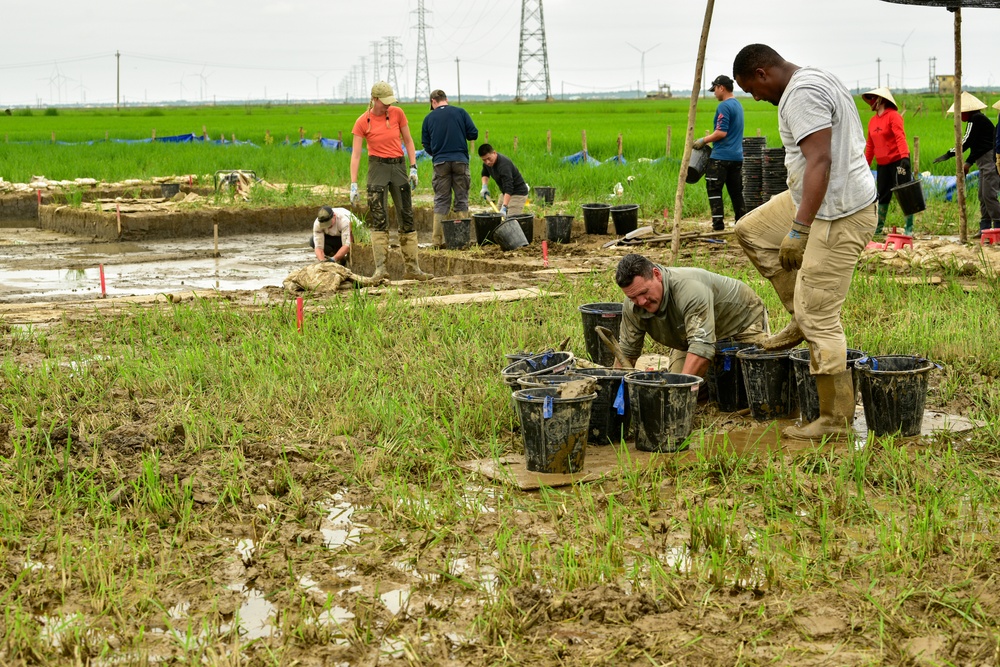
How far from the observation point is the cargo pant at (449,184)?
11.3m

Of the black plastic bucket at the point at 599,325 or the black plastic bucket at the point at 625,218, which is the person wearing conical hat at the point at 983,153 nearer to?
the black plastic bucket at the point at 625,218

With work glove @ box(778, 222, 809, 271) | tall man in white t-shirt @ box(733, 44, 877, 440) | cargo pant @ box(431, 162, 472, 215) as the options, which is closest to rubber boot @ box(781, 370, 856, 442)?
tall man in white t-shirt @ box(733, 44, 877, 440)

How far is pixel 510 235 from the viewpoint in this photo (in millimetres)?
11320

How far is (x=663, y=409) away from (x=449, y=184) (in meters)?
7.12

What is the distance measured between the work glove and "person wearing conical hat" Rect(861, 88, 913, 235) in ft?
18.8

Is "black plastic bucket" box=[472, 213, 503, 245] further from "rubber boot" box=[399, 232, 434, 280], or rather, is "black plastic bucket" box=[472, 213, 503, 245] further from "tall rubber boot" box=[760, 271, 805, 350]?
"tall rubber boot" box=[760, 271, 805, 350]

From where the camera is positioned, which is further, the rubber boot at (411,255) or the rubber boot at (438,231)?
the rubber boot at (438,231)

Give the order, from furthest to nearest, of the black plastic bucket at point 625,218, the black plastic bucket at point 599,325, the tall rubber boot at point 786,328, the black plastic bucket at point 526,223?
the black plastic bucket at point 625,218 → the black plastic bucket at point 526,223 → the black plastic bucket at point 599,325 → the tall rubber boot at point 786,328

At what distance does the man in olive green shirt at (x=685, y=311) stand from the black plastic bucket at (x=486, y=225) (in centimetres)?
Answer: 616

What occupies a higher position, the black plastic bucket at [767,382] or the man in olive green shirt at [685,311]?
the man in olive green shirt at [685,311]

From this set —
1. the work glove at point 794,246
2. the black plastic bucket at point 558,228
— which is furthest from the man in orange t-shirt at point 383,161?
the work glove at point 794,246

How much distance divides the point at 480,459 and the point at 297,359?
1840 mm

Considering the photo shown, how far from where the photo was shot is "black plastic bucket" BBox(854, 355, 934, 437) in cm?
486

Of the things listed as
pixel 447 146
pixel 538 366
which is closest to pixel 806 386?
pixel 538 366
